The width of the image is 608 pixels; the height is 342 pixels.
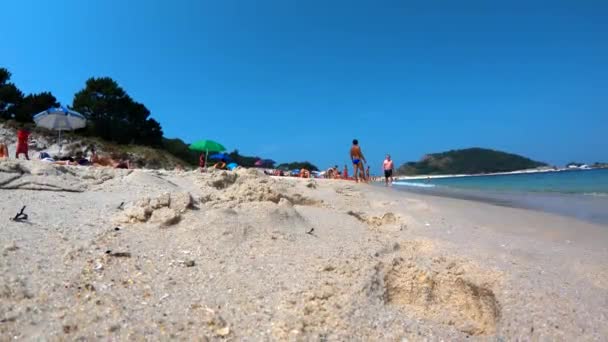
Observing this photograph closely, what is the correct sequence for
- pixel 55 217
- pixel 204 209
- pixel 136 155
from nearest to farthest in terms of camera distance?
pixel 55 217, pixel 204 209, pixel 136 155

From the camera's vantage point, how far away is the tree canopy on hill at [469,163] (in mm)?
102562

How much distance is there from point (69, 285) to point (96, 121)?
33766 millimetres

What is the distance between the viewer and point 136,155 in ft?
79.0

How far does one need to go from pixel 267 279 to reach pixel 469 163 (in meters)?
116

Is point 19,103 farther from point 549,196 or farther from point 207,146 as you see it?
point 549,196

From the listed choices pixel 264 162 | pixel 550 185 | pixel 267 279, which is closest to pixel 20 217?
pixel 267 279

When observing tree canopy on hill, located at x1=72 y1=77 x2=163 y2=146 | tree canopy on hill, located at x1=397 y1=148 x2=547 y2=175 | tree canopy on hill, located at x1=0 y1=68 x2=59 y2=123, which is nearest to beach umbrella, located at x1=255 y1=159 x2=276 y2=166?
tree canopy on hill, located at x1=72 y1=77 x2=163 y2=146

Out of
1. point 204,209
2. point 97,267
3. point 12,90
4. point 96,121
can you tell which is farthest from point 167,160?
point 97,267

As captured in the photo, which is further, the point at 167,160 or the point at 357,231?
the point at 167,160

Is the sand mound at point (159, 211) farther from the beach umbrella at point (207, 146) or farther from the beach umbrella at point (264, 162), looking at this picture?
the beach umbrella at point (264, 162)

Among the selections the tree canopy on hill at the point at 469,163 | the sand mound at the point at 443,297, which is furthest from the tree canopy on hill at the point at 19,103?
the tree canopy on hill at the point at 469,163

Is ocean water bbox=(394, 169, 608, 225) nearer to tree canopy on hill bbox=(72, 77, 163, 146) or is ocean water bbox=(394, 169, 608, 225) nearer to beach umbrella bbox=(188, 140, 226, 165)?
beach umbrella bbox=(188, 140, 226, 165)

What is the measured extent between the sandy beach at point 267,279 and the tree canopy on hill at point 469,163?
352 feet

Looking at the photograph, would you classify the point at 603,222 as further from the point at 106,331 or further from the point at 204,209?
the point at 106,331
